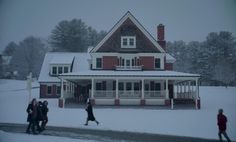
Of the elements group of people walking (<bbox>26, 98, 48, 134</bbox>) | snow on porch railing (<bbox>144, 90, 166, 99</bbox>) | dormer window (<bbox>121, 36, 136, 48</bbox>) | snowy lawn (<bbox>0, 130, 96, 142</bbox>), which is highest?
dormer window (<bbox>121, 36, 136, 48</bbox>)

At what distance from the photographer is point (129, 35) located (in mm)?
41656

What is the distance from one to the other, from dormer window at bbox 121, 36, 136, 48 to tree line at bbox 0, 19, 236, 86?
29554mm

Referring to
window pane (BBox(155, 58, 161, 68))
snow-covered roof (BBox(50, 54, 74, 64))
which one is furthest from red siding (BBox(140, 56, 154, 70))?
snow-covered roof (BBox(50, 54, 74, 64))

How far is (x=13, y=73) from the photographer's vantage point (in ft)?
272

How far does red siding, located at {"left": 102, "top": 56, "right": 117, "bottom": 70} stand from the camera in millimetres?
41438

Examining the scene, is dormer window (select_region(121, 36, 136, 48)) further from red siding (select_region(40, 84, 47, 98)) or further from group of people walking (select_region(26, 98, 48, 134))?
group of people walking (select_region(26, 98, 48, 134))

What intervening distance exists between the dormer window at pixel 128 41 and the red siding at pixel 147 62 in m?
1.87

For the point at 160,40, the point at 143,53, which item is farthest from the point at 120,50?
the point at 160,40

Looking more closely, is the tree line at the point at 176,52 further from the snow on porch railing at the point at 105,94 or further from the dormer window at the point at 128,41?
the snow on porch railing at the point at 105,94

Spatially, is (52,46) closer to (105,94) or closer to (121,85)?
(121,85)

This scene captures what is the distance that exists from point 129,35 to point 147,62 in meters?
3.72

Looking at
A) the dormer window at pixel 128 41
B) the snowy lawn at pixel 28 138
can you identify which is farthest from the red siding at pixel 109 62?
the snowy lawn at pixel 28 138

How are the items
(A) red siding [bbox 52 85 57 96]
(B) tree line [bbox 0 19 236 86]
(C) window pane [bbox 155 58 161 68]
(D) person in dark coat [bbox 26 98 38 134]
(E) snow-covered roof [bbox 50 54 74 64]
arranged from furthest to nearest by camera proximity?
(B) tree line [bbox 0 19 236 86]
(E) snow-covered roof [bbox 50 54 74 64]
(A) red siding [bbox 52 85 57 96]
(C) window pane [bbox 155 58 161 68]
(D) person in dark coat [bbox 26 98 38 134]

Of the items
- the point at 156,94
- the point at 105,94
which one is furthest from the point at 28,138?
the point at 156,94
